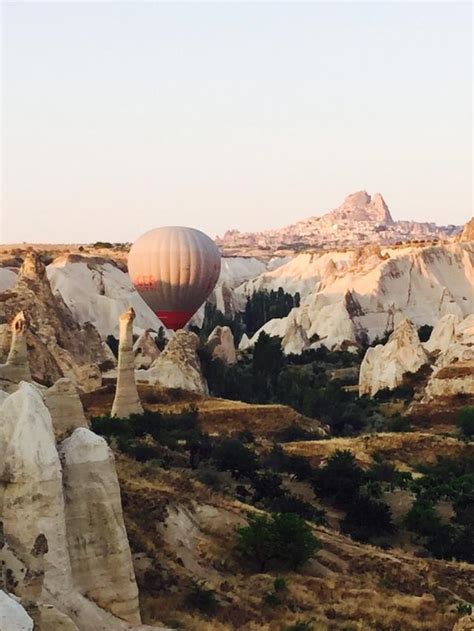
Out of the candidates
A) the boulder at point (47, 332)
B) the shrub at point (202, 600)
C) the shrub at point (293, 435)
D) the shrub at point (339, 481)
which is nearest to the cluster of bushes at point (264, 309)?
the boulder at point (47, 332)

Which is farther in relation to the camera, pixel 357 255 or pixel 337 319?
pixel 357 255

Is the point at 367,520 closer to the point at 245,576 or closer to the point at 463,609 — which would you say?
the point at 463,609

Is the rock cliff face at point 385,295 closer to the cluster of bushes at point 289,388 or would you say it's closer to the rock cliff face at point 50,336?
the cluster of bushes at point 289,388

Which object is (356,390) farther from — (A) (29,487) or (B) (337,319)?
(A) (29,487)

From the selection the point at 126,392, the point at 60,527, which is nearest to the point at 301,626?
the point at 60,527

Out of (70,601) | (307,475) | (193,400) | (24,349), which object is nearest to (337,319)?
(193,400)

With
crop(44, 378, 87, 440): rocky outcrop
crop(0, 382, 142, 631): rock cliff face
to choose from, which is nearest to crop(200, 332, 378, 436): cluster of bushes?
crop(44, 378, 87, 440): rocky outcrop
